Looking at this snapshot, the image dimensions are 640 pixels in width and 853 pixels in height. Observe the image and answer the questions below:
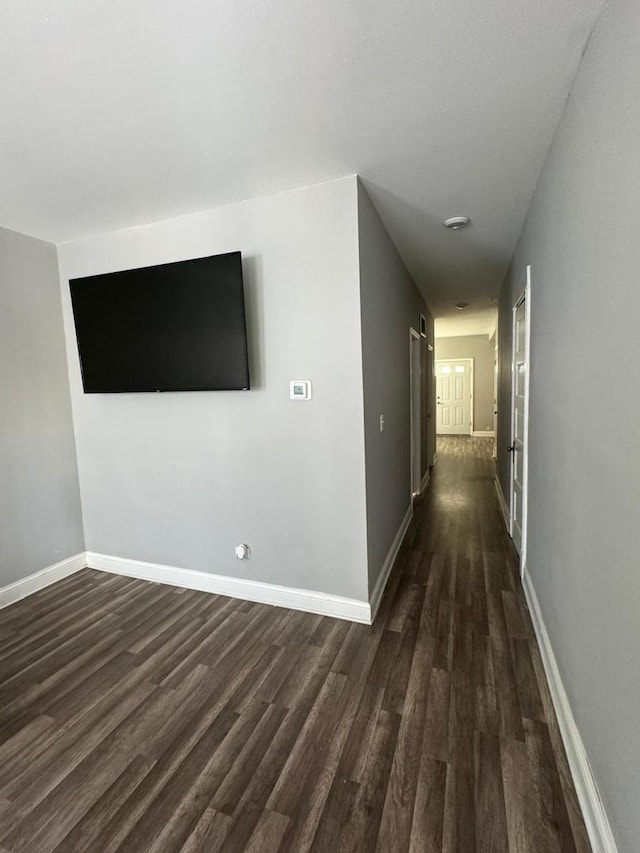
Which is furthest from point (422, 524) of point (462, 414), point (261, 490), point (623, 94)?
point (462, 414)

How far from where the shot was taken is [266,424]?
257 cm

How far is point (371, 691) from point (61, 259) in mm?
3734

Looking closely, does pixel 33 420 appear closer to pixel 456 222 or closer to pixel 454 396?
pixel 456 222

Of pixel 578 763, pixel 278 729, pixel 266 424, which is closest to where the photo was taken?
pixel 578 763

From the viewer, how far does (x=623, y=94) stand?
3.51ft

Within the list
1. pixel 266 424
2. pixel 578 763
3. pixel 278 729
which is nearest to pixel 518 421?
pixel 266 424

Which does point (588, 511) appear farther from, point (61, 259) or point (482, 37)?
point (61, 259)

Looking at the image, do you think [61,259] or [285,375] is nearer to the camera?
[285,375]

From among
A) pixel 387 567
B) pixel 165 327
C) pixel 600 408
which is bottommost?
pixel 387 567

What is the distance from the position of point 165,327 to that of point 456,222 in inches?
86.9

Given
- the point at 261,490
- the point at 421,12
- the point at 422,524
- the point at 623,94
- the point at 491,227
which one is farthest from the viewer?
the point at 422,524

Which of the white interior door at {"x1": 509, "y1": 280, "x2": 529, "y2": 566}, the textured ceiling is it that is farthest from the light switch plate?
the white interior door at {"x1": 509, "y1": 280, "x2": 529, "y2": 566}

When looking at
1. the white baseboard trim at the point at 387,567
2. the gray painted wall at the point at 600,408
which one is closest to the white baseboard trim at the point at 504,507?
the white baseboard trim at the point at 387,567

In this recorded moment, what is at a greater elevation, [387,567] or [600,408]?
[600,408]
